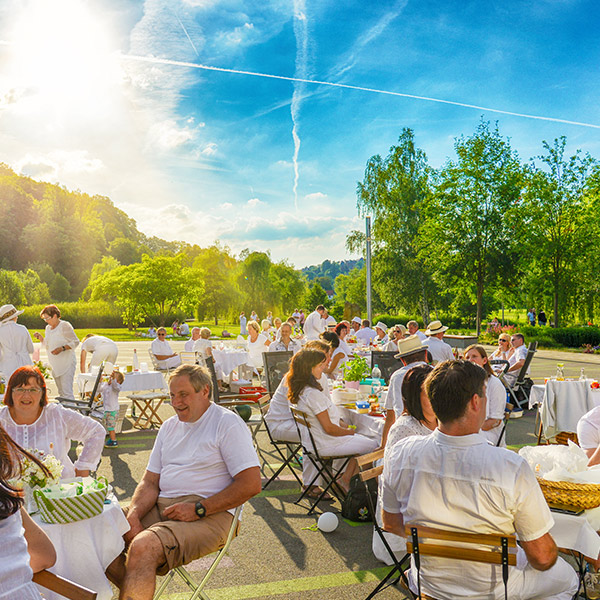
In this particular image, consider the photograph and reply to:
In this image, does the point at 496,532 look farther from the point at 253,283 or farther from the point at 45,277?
the point at 45,277

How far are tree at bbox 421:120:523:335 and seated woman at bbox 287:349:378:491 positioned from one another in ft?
80.6

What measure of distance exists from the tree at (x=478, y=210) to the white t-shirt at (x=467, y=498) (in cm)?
2701

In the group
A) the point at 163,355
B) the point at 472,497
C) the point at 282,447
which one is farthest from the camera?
the point at 163,355

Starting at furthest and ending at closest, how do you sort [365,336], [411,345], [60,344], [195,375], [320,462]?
[365,336] → [60,344] → [411,345] → [320,462] → [195,375]

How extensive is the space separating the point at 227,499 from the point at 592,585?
233 centimetres

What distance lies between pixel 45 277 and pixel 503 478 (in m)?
80.3

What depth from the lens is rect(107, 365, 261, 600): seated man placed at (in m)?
3.06

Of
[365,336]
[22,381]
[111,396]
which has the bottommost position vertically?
[111,396]

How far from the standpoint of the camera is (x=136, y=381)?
9.25m

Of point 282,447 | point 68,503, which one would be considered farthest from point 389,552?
point 282,447

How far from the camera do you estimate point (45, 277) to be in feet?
243

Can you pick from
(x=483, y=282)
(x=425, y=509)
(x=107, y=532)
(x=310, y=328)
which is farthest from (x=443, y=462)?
(x=483, y=282)

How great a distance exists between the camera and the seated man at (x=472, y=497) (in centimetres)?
233

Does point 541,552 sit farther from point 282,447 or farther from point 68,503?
point 282,447
